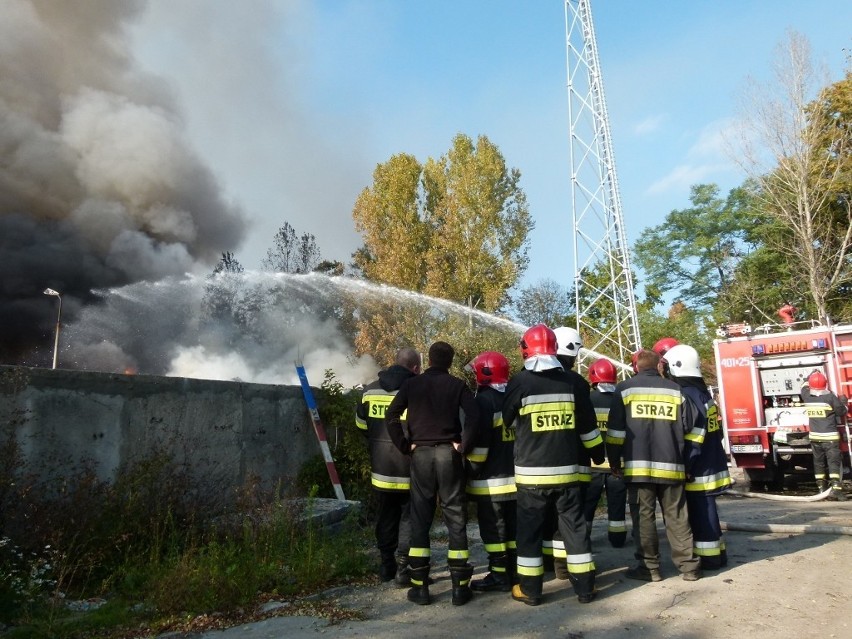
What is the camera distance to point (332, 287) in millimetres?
31844

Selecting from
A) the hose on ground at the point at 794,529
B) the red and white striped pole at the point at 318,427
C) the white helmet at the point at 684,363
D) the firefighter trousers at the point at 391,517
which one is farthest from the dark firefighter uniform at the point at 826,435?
the firefighter trousers at the point at 391,517

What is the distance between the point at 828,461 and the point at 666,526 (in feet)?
19.0

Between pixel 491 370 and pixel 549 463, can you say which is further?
pixel 491 370

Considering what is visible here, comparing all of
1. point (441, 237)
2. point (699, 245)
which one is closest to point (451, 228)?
point (441, 237)

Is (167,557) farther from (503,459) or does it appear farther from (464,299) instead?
(464,299)

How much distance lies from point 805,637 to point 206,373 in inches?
910

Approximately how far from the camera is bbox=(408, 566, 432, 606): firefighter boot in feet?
14.1

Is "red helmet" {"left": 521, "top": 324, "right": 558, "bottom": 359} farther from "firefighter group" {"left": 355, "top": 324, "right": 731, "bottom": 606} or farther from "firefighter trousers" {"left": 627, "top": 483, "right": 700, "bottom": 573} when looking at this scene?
"firefighter trousers" {"left": 627, "top": 483, "right": 700, "bottom": 573}

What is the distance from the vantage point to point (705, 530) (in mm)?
4812

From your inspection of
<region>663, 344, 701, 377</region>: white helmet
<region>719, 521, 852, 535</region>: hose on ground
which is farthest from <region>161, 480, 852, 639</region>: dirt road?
<region>663, 344, 701, 377</region>: white helmet

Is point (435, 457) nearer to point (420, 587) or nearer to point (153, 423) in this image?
point (420, 587)

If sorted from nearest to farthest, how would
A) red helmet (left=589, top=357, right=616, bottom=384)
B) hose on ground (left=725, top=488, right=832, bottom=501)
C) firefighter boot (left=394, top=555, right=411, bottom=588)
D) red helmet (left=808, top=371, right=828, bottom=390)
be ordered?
1. firefighter boot (left=394, top=555, right=411, bottom=588)
2. red helmet (left=589, top=357, right=616, bottom=384)
3. hose on ground (left=725, top=488, right=832, bottom=501)
4. red helmet (left=808, top=371, right=828, bottom=390)

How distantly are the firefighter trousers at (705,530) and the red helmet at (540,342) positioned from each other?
1670 millimetres

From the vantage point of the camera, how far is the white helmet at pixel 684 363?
508 cm
